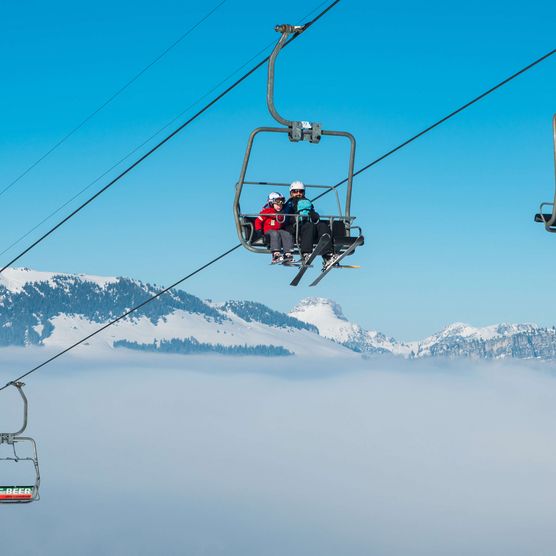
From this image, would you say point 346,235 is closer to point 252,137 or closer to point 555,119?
point 252,137

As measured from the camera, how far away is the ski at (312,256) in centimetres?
2027

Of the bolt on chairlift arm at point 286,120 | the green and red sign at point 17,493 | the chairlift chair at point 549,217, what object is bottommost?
the green and red sign at point 17,493

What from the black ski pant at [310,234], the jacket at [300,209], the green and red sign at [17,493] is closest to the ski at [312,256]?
the black ski pant at [310,234]

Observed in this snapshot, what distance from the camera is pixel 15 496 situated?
1030 inches

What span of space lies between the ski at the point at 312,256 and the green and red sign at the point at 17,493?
361 inches

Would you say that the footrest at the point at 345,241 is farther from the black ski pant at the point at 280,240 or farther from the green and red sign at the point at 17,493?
the green and red sign at the point at 17,493

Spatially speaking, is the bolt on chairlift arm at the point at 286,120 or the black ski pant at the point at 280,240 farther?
the black ski pant at the point at 280,240

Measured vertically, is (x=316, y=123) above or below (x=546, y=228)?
above

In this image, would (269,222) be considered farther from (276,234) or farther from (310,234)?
(310,234)

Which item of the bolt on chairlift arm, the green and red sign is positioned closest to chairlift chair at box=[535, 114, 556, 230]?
the bolt on chairlift arm

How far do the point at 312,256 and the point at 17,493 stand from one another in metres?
10.1

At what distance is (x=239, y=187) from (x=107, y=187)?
356cm

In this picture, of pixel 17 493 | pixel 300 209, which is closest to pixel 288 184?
pixel 300 209

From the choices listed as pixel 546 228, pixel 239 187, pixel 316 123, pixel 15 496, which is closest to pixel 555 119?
pixel 546 228
